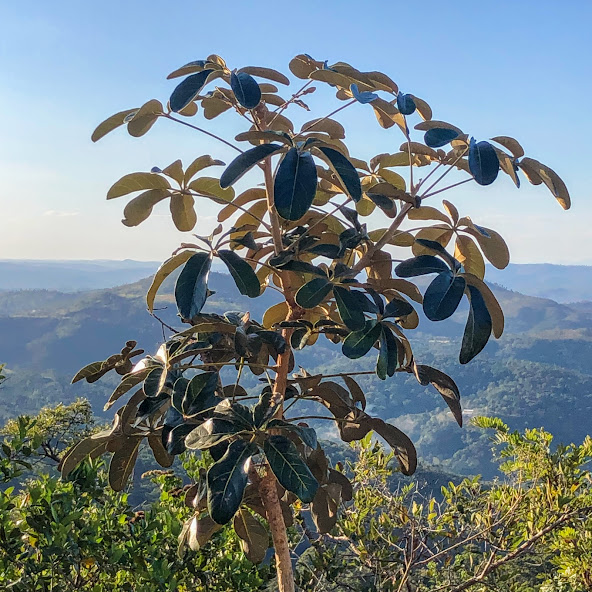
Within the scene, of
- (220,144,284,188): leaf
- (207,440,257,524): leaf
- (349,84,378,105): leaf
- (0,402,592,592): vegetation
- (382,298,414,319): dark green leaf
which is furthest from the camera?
(0,402,592,592): vegetation

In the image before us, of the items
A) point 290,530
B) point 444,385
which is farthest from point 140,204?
point 290,530

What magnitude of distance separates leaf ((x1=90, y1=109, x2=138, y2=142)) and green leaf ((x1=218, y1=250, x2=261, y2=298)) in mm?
522

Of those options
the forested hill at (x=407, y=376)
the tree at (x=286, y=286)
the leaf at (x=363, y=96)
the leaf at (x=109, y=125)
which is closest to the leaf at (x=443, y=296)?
the tree at (x=286, y=286)

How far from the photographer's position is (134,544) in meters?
1.79

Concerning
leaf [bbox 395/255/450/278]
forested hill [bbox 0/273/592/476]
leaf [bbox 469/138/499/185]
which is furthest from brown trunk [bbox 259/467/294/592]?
forested hill [bbox 0/273/592/476]

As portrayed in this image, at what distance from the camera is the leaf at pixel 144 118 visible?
1339 mm

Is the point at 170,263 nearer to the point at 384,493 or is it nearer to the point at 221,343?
the point at 221,343

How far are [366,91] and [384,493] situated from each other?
1.94 m

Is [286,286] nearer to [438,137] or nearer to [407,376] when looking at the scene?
[438,137]

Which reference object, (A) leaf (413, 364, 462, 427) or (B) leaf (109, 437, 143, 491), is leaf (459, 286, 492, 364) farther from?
(B) leaf (109, 437, 143, 491)

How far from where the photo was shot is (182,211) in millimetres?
1624

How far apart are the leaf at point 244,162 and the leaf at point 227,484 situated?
1.74ft

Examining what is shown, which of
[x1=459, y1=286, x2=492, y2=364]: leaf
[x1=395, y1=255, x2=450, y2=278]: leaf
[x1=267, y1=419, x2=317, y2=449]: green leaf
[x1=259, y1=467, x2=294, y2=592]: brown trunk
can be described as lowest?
[x1=259, y1=467, x2=294, y2=592]: brown trunk

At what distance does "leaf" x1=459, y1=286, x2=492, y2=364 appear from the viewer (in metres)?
1.15
